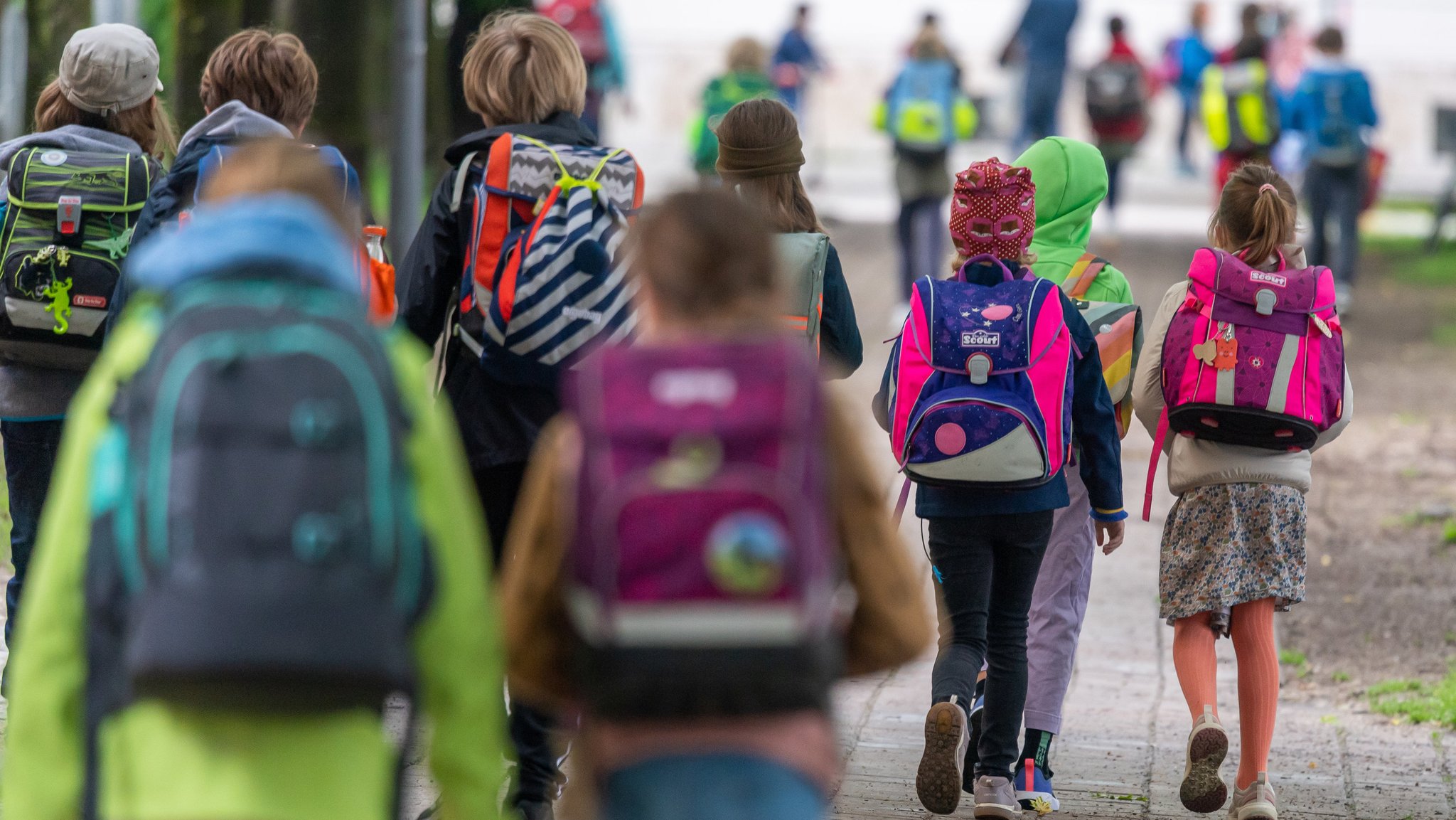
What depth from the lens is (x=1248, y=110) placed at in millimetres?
16250

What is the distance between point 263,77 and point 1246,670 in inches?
118

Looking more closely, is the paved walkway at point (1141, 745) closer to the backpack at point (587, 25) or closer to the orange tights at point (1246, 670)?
the orange tights at point (1246, 670)

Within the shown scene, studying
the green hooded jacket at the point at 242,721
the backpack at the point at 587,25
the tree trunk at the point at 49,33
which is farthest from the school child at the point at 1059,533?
the backpack at the point at 587,25

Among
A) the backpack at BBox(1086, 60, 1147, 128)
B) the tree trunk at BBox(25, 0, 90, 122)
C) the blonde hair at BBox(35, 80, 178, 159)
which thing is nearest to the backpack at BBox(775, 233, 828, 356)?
the blonde hair at BBox(35, 80, 178, 159)

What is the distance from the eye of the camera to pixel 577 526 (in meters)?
2.78

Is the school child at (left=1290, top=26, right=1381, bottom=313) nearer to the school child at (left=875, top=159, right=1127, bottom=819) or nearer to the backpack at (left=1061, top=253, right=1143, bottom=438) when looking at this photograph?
the backpack at (left=1061, top=253, right=1143, bottom=438)

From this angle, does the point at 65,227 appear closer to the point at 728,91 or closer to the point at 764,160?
the point at 764,160

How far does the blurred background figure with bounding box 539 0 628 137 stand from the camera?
1744cm

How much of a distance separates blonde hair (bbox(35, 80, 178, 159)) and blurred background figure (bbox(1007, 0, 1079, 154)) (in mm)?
13161

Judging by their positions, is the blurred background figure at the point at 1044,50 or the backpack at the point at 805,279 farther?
the blurred background figure at the point at 1044,50

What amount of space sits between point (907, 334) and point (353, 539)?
8.40ft

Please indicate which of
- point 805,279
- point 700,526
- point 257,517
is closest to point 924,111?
point 805,279

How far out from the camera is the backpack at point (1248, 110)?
16.2 meters

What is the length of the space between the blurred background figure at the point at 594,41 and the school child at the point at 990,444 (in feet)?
41.1
